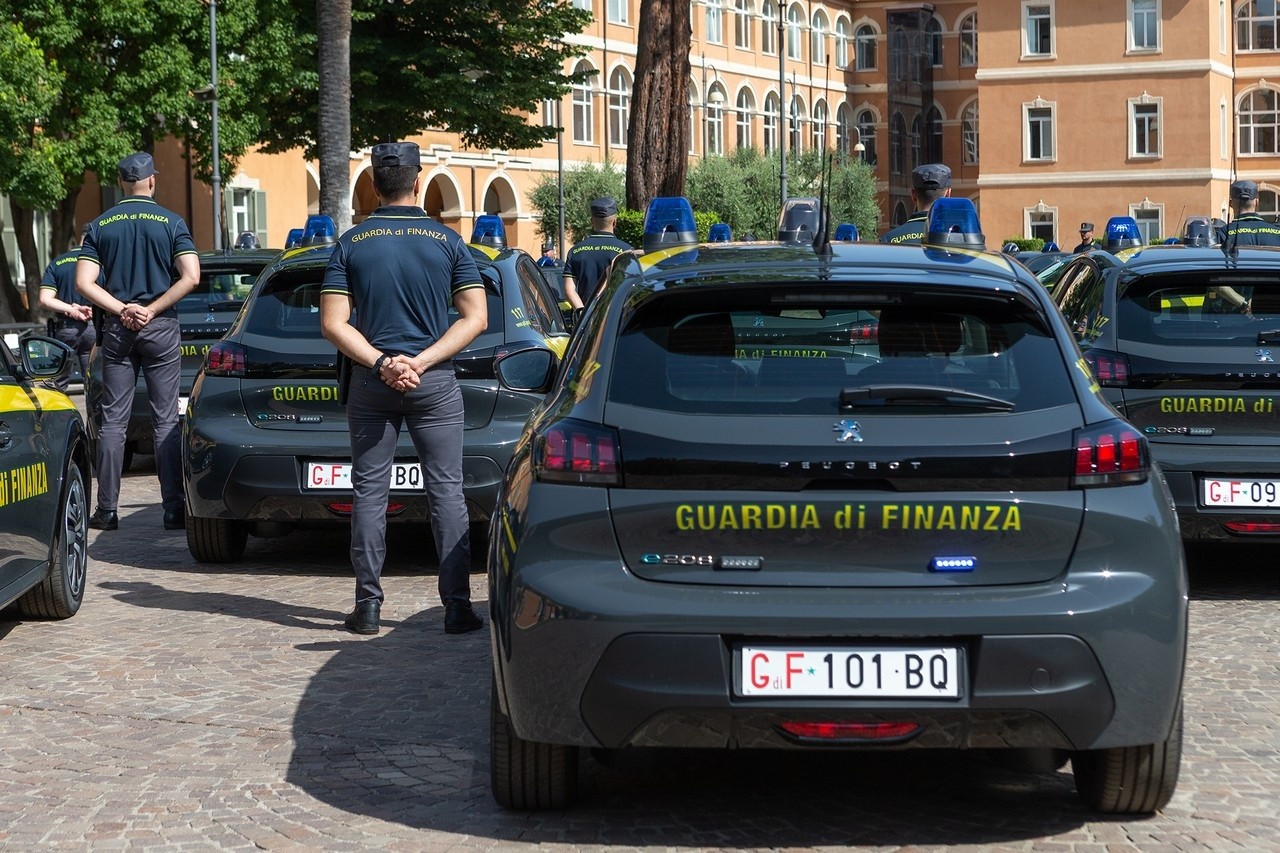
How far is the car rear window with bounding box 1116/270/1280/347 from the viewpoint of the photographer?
8625 millimetres

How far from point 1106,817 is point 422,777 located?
1.83 m

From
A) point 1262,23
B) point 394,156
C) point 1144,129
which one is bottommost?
point 394,156

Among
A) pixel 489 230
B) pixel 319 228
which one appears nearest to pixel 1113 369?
pixel 319 228

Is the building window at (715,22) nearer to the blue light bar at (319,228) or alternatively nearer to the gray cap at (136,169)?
the blue light bar at (319,228)

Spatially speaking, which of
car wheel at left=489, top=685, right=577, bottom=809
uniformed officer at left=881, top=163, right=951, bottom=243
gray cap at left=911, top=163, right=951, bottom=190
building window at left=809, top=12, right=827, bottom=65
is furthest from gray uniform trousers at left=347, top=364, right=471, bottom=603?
building window at left=809, top=12, right=827, bottom=65

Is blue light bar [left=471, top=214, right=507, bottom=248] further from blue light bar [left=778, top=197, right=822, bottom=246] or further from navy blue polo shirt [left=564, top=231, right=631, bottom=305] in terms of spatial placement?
blue light bar [left=778, top=197, right=822, bottom=246]

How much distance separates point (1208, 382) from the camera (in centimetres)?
857

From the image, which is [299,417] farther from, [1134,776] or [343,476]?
[1134,776]

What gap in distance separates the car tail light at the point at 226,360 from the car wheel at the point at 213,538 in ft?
2.38

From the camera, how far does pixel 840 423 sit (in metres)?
4.72

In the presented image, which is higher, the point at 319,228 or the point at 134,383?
the point at 319,228

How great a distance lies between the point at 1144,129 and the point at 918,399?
228ft

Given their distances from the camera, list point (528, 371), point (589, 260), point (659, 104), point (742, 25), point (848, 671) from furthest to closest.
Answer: point (742, 25)
point (659, 104)
point (589, 260)
point (528, 371)
point (848, 671)

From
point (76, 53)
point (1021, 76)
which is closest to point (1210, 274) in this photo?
point (76, 53)
